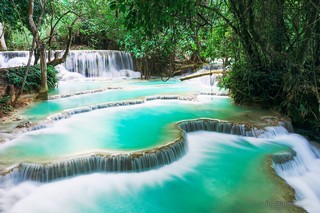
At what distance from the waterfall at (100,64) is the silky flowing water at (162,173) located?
1007cm

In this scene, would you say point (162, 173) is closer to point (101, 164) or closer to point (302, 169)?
point (101, 164)

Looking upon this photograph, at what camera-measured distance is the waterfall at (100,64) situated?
17.5m

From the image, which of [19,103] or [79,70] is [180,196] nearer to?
[19,103]

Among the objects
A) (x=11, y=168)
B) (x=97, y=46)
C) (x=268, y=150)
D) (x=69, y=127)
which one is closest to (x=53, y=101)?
(x=69, y=127)

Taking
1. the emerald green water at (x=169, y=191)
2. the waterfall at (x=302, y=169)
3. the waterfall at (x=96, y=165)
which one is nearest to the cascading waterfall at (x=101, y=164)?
the waterfall at (x=96, y=165)

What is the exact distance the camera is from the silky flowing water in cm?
415

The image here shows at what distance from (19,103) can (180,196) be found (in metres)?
6.75

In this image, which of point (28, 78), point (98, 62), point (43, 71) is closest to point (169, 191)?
point (43, 71)

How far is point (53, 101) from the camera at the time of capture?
999cm

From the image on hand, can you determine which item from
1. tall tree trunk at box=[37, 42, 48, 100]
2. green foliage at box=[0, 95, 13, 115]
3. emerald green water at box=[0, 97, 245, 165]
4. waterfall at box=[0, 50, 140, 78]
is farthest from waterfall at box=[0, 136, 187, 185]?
waterfall at box=[0, 50, 140, 78]

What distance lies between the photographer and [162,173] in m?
4.95

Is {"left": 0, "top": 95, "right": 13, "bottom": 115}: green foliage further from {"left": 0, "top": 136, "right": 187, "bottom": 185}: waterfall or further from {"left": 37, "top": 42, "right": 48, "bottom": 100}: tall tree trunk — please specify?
{"left": 0, "top": 136, "right": 187, "bottom": 185}: waterfall

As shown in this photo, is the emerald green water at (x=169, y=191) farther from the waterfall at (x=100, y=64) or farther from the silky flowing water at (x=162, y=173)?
the waterfall at (x=100, y=64)

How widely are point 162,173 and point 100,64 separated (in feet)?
46.9
